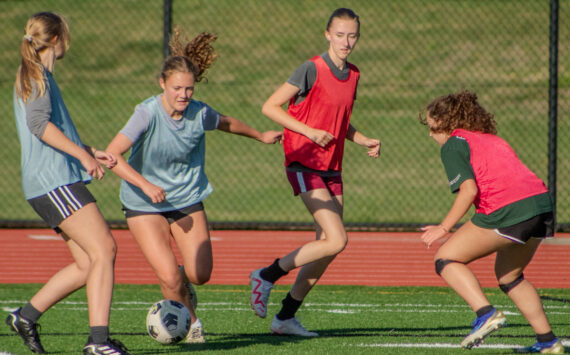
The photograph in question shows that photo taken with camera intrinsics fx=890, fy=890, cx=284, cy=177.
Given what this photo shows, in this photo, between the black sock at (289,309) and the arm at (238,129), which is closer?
the arm at (238,129)

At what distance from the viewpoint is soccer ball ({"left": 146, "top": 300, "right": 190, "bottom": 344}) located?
5.14m

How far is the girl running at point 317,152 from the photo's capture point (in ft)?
18.9

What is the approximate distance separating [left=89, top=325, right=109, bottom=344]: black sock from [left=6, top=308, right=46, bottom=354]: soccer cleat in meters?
0.61

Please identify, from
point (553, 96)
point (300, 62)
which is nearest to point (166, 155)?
point (553, 96)

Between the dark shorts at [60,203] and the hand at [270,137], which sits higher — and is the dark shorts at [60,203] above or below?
below

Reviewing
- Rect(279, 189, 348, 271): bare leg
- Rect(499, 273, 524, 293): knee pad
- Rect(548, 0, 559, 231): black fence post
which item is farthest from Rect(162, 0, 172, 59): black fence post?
Rect(499, 273, 524, 293): knee pad

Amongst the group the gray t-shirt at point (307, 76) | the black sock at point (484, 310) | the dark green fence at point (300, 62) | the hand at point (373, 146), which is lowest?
the dark green fence at point (300, 62)

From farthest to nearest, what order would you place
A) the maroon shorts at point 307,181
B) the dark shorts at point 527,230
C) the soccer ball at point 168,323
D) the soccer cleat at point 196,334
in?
the maroon shorts at point 307,181 < the soccer cleat at point 196,334 < the soccer ball at point 168,323 < the dark shorts at point 527,230

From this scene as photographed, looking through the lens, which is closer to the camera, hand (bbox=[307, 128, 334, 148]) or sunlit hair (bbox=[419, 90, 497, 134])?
sunlit hair (bbox=[419, 90, 497, 134])

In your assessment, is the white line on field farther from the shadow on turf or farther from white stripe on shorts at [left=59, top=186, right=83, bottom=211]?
white stripe on shorts at [left=59, top=186, right=83, bottom=211]

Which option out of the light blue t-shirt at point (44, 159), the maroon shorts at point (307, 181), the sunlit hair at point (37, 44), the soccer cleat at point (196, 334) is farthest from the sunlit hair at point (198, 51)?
the soccer cleat at point (196, 334)

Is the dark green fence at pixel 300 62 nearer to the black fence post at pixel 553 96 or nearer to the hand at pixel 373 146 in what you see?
the black fence post at pixel 553 96

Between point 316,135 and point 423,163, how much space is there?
43.5ft

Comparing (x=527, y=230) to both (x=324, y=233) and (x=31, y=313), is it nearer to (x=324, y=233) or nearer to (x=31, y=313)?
(x=324, y=233)
